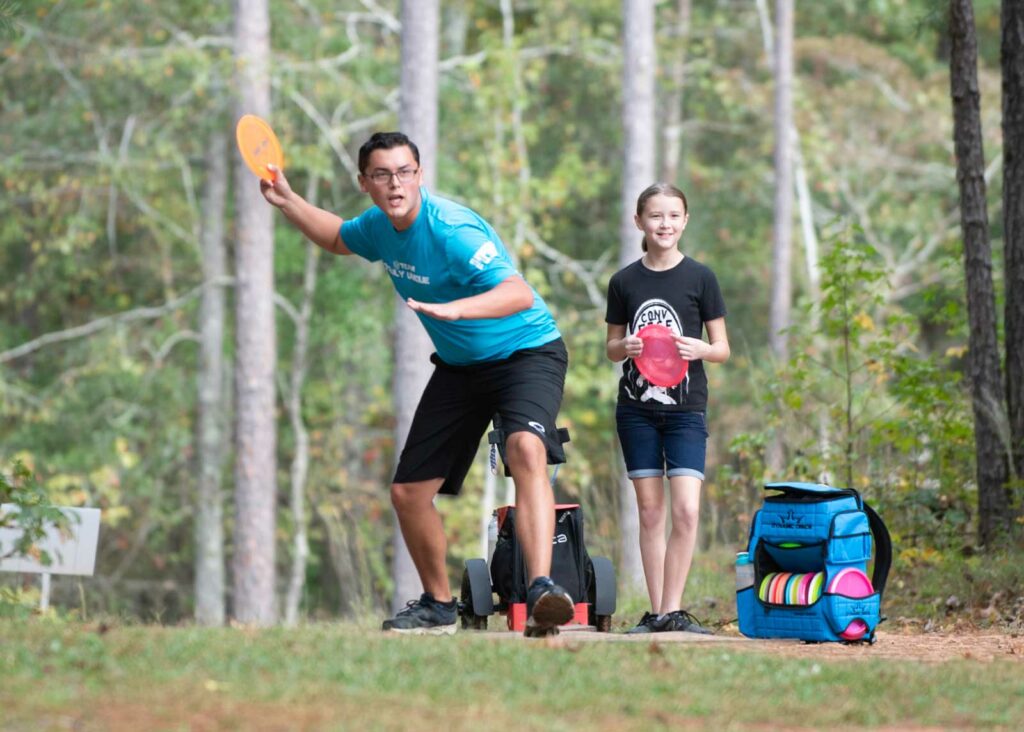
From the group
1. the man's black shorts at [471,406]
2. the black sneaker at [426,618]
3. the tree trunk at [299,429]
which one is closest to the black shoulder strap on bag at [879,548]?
the man's black shorts at [471,406]

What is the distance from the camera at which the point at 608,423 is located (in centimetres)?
2908

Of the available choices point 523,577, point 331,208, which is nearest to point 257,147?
point 523,577

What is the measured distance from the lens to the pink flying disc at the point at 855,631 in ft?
26.1

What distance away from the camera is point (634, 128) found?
56.7ft

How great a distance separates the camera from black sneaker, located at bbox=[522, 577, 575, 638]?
709 cm

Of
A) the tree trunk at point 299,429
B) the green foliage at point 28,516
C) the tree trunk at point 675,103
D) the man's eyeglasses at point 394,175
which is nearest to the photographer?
the man's eyeglasses at point 394,175

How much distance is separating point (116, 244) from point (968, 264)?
18.6 meters

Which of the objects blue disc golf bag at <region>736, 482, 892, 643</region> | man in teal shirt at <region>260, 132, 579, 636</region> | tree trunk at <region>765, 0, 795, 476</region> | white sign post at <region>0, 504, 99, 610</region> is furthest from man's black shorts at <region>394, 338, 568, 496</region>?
tree trunk at <region>765, 0, 795, 476</region>

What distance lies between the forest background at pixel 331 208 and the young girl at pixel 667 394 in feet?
34.6

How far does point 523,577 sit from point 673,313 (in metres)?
1.48

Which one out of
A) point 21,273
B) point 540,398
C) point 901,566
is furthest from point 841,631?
point 21,273

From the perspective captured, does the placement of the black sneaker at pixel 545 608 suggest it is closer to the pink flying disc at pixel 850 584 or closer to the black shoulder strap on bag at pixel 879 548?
the pink flying disc at pixel 850 584

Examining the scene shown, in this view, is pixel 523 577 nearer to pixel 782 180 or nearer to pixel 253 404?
pixel 253 404

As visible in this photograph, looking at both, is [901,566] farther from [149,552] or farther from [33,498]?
[149,552]
